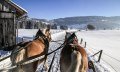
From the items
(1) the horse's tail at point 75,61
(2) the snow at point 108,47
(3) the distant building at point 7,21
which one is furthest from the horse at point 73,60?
(3) the distant building at point 7,21

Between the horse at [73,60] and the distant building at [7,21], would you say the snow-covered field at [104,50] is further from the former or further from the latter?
the horse at [73,60]

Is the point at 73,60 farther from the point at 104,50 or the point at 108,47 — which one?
the point at 108,47

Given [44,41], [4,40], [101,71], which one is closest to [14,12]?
[4,40]

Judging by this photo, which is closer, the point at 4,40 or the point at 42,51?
the point at 42,51

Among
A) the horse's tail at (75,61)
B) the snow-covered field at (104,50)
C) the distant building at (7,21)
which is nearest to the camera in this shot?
the horse's tail at (75,61)

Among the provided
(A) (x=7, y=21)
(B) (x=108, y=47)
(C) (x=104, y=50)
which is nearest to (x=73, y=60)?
(A) (x=7, y=21)

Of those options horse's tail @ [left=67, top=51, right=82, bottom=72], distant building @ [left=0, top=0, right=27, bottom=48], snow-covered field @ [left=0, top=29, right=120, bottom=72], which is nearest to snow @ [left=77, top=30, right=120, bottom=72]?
snow-covered field @ [left=0, top=29, right=120, bottom=72]

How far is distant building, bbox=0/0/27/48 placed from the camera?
627 inches

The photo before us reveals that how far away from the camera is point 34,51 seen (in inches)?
266

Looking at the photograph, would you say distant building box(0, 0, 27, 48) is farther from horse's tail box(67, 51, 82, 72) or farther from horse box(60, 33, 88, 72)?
horse's tail box(67, 51, 82, 72)

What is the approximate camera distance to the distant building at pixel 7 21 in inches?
627

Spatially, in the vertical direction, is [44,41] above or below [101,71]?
above

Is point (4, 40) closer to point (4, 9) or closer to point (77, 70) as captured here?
point (4, 9)

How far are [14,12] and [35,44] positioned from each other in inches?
381
